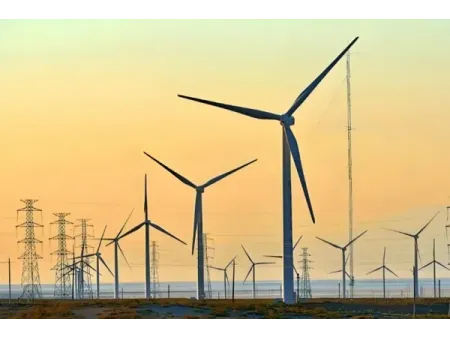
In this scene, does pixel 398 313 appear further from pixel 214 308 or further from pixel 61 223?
pixel 61 223

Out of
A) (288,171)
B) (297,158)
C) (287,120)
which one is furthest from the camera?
(287,120)

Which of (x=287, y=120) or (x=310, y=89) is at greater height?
(x=310, y=89)

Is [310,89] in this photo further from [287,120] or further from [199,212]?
[199,212]

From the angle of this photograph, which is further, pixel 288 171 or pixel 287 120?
pixel 287 120

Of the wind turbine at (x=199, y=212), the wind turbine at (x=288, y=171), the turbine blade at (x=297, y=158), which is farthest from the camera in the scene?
the wind turbine at (x=199, y=212)

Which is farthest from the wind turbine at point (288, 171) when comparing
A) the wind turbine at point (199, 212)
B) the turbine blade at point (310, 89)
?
the wind turbine at point (199, 212)

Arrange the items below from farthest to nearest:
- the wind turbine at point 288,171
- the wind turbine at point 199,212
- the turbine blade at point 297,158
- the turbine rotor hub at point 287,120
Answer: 1. the wind turbine at point 199,212
2. the turbine rotor hub at point 287,120
3. the wind turbine at point 288,171
4. the turbine blade at point 297,158

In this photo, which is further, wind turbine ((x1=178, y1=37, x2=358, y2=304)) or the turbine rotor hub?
the turbine rotor hub

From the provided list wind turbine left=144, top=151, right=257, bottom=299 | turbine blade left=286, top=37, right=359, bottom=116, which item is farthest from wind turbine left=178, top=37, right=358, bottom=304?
wind turbine left=144, top=151, right=257, bottom=299

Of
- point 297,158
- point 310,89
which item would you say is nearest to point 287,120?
point 310,89

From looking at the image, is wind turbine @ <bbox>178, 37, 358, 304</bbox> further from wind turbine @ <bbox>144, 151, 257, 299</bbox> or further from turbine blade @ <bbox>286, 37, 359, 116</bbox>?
wind turbine @ <bbox>144, 151, 257, 299</bbox>

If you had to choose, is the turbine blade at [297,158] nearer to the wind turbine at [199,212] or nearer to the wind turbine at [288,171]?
the wind turbine at [288,171]
